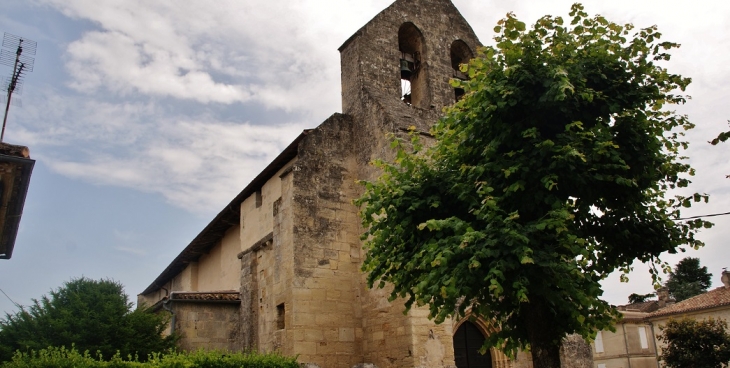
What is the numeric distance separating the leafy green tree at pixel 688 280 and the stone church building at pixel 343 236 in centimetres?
4118

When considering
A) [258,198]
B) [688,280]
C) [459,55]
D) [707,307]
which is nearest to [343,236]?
[258,198]

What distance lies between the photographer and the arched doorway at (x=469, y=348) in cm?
1268

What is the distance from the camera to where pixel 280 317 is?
43.9 feet

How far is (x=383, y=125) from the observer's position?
13523 mm

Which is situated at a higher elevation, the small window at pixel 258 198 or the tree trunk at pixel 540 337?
the small window at pixel 258 198

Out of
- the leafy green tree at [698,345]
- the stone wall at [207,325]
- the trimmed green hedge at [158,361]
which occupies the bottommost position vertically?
the leafy green tree at [698,345]

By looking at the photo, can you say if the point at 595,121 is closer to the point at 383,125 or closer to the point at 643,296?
the point at 383,125

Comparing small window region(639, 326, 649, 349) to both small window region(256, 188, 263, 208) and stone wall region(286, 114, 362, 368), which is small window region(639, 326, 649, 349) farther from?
small window region(256, 188, 263, 208)

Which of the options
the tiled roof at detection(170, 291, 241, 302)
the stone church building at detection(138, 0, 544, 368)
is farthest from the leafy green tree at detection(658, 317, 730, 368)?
the tiled roof at detection(170, 291, 241, 302)

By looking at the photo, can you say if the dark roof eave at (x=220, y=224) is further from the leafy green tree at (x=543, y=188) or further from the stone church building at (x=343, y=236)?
the leafy green tree at (x=543, y=188)

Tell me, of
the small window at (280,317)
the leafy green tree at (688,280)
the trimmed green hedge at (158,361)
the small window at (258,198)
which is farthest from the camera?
the leafy green tree at (688,280)

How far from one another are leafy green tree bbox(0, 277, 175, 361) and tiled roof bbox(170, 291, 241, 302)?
0.64 metres

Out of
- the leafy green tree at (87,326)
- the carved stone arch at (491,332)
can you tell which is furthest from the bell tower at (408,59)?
the leafy green tree at (87,326)

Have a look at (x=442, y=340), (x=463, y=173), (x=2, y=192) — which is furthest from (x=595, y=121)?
(x=2, y=192)
